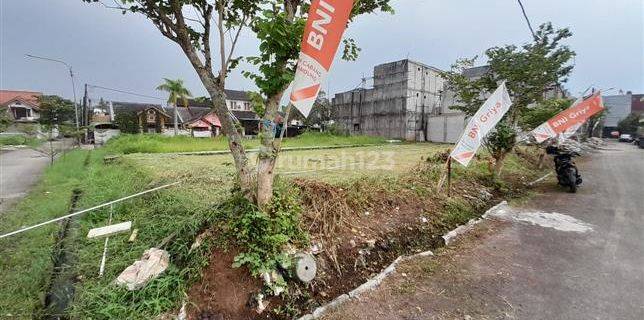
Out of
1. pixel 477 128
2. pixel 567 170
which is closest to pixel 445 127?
pixel 567 170

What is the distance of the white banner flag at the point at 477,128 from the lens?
620 centimetres

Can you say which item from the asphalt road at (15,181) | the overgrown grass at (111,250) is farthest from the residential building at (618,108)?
the asphalt road at (15,181)

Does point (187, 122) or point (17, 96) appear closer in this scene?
point (187, 122)

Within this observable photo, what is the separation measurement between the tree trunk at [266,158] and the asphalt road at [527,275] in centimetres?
151

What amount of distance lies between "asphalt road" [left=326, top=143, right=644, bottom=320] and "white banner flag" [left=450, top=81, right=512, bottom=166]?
4.23 ft

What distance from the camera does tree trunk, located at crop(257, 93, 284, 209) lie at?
363 cm

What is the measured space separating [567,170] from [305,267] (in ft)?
25.9

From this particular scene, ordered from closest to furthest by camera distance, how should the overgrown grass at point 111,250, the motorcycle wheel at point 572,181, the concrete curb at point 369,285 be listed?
the concrete curb at point 369,285, the overgrown grass at point 111,250, the motorcycle wheel at point 572,181

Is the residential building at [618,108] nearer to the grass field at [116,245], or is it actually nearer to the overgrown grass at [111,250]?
the grass field at [116,245]

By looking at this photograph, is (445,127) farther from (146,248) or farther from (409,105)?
(146,248)

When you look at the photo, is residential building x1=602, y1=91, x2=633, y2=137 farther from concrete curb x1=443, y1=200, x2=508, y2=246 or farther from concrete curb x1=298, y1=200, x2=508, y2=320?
concrete curb x1=298, y1=200, x2=508, y2=320

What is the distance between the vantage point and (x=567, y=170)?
25.7ft

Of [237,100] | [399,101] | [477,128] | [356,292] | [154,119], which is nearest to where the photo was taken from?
[356,292]

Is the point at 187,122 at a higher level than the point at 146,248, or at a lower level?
higher
